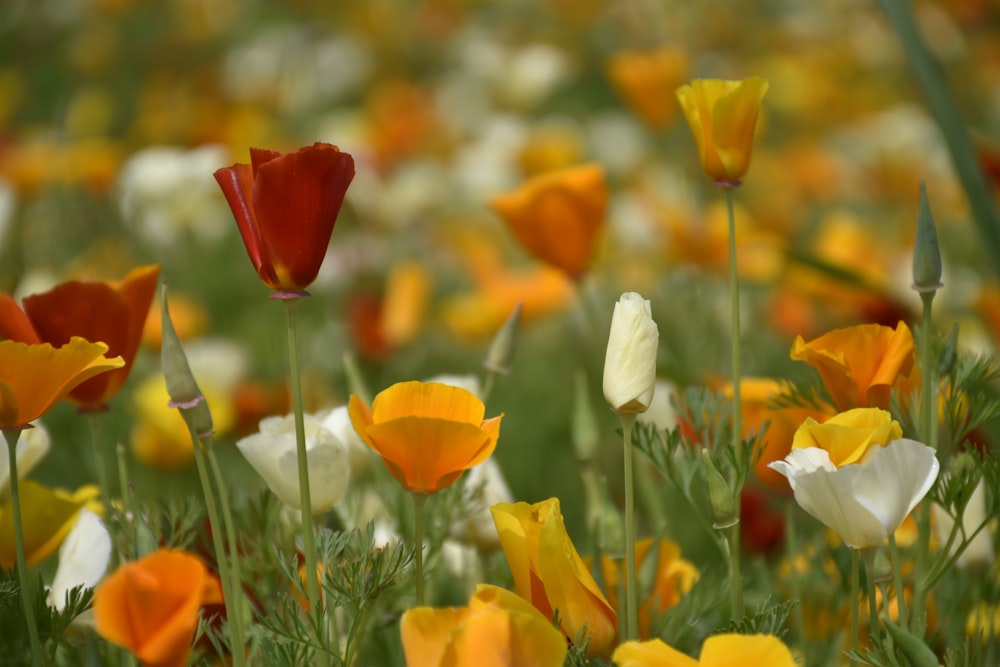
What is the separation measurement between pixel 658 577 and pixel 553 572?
0.23 m

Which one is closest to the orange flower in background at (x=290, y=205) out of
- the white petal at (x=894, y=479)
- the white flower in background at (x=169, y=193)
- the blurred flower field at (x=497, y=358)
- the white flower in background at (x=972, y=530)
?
the blurred flower field at (x=497, y=358)

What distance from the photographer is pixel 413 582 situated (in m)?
0.88

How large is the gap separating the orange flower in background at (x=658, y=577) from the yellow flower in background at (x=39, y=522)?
14.2 inches

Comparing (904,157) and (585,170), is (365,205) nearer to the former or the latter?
(585,170)

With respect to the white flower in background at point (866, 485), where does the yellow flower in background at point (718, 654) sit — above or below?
below

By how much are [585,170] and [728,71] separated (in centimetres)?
296

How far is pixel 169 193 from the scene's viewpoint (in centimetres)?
215

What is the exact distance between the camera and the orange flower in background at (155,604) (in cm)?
56

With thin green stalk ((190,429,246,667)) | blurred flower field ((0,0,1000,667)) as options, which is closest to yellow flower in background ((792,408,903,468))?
blurred flower field ((0,0,1000,667))

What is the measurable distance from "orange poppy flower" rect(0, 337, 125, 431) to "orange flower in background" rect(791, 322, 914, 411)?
0.39m

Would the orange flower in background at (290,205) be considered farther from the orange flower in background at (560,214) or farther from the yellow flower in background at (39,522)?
Answer: the orange flower in background at (560,214)

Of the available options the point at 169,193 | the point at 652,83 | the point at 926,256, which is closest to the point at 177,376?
the point at 926,256

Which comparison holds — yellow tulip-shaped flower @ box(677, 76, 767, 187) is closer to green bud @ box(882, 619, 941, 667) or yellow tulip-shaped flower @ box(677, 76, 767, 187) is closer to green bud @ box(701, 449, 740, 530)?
green bud @ box(701, 449, 740, 530)

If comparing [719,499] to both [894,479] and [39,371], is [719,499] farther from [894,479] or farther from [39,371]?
[39,371]
